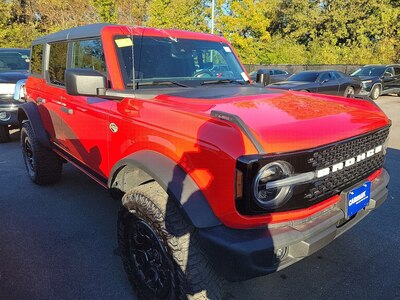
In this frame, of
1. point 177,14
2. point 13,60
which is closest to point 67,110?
point 13,60

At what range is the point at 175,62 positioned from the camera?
310 centimetres

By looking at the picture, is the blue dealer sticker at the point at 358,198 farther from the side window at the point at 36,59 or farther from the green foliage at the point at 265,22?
the green foliage at the point at 265,22

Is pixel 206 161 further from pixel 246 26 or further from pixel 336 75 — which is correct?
pixel 246 26

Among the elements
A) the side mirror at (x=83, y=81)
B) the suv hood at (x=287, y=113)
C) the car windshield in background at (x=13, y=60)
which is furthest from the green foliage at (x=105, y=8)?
the suv hood at (x=287, y=113)

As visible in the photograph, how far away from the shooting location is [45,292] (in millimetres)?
2525

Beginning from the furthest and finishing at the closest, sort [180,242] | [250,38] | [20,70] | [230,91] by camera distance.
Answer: [250,38]
[20,70]
[230,91]
[180,242]

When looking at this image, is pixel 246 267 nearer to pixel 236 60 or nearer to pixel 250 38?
pixel 236 60

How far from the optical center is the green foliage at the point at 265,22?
1022 inches

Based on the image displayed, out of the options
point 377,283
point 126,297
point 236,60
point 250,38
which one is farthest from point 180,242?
point 250,38

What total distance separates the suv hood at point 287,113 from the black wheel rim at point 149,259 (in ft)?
2.80

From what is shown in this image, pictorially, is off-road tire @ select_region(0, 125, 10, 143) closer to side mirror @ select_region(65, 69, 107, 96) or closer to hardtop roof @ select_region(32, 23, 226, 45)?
hardtop roof @ select_region(32, 23, 226, 45)

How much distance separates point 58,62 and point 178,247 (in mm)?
2804

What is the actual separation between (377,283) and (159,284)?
1679 mm

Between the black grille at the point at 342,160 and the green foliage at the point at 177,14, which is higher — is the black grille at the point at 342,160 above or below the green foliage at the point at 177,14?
below
